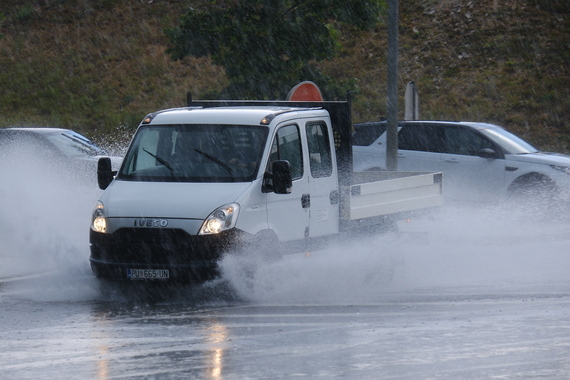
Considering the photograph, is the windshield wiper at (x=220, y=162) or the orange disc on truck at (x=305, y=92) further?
the orange disc on truck at (x=305, y=92)

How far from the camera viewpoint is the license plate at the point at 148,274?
9.24 metres

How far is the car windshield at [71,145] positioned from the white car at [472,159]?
17.7 ft

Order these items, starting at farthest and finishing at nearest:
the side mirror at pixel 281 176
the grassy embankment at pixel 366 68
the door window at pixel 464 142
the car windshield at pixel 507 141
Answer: the grassy embankment at pixel 366 68 < the door window at pixel 464 142 < the car windshield at pixel 507 141 < the side mirror at pixel 281 176

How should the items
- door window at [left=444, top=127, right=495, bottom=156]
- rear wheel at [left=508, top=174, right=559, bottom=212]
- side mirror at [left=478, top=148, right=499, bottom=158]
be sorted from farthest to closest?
door window at [left=444, top=127, right=495, bottom=156]
side mirror at [left=478, top=148, right=499, bottom=158]
rear wheel at [left=508, top=174, right=559, bottom=212]

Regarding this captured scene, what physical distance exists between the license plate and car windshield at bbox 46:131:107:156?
10.7 meters

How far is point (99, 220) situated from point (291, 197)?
1.93 m

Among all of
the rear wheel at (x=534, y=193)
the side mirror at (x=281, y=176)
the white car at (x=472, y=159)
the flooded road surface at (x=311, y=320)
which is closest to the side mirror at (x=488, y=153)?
the white car at (x=472, y=159)

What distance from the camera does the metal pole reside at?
16.9 meters

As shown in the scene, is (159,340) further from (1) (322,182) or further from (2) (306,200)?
(1) (322,182)

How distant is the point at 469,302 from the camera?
968cm

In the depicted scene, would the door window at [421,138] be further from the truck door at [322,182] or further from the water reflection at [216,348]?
the water reflection at [216,348]

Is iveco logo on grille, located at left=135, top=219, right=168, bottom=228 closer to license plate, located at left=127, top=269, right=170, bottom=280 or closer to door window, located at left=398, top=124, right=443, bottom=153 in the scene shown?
license plate, located at left=127, top=269, right=170, bottom=280

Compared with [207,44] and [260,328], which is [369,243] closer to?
[260,328]

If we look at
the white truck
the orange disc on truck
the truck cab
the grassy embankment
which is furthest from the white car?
the grassy embankment
